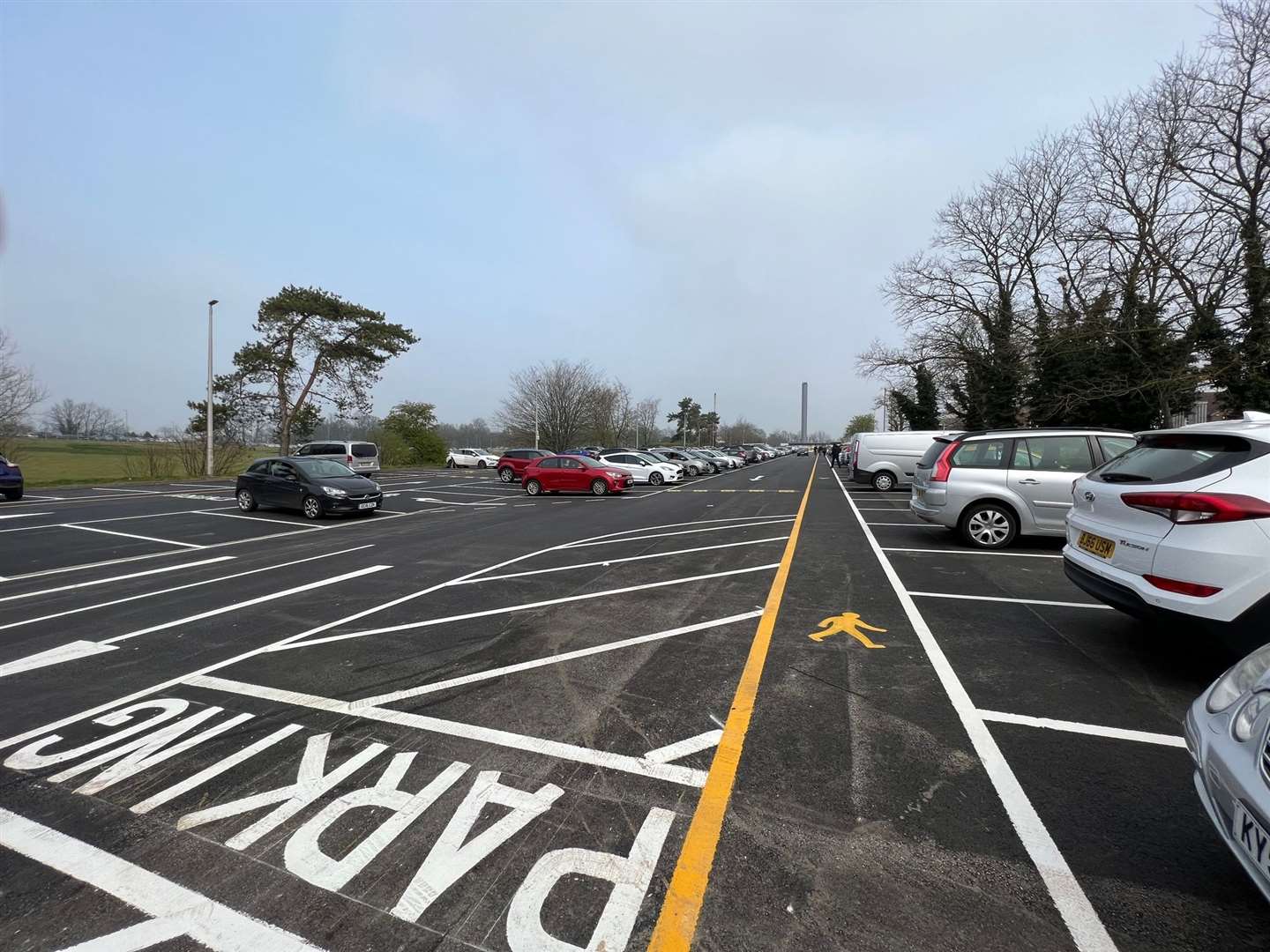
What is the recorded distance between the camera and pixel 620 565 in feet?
26.3

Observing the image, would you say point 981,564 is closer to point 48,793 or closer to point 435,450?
Answer: point 48,793

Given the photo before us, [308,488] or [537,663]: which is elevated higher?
[308,488]

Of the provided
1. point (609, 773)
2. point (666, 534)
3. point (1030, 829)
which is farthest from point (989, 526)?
point (609, 773)

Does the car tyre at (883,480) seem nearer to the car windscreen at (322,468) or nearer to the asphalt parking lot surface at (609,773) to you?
the asphalt parking lot surface at (609,773)

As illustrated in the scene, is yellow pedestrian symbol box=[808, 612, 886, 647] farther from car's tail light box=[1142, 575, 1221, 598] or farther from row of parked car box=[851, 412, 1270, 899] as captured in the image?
car's tail light box=[1142, 575, 1221, 598]

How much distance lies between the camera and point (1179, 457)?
4160mm

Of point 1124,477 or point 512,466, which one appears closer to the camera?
point 1124,477

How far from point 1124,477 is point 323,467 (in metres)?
15.9

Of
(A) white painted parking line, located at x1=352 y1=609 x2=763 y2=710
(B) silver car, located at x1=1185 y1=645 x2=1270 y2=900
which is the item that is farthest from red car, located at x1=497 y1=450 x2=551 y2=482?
(B) silver car, located at x1=1185 y1=645 x2=1270 y2=900

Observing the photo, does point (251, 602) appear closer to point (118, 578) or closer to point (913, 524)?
point (118, 578)

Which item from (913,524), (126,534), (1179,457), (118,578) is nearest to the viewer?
(1179,457)

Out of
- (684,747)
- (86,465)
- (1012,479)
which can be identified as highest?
(1012,479)

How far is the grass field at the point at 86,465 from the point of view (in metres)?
27.9

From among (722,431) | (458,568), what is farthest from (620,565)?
(722,431)
